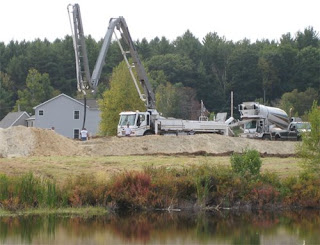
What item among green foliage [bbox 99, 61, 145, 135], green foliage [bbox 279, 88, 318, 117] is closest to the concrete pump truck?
green foliage [bbox 99, 61, 145, 135]

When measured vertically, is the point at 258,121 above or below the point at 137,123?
above

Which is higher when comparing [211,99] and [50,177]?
[211,99]

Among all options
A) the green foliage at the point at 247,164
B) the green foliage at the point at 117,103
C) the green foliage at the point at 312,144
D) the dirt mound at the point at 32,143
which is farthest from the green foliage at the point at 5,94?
the green foliage at the point at 247,164

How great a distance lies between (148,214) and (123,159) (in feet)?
42.0

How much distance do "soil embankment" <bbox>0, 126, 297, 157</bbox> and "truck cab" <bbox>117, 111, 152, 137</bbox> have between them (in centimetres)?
519

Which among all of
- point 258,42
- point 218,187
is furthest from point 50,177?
point 258,42

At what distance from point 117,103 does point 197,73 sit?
188 ft

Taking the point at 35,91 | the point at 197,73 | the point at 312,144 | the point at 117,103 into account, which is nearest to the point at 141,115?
the point at 312,144

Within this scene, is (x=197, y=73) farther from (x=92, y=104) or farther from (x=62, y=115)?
(x=62, y=115)

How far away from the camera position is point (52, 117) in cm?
11306

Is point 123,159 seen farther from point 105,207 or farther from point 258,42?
point 258,42

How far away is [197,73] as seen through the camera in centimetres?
15138

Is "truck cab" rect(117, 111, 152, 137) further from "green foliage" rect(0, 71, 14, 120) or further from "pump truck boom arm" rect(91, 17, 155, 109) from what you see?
"green foliage" rect(0, 71, 14, 120)

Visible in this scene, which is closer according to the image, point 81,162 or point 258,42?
point 81,162
